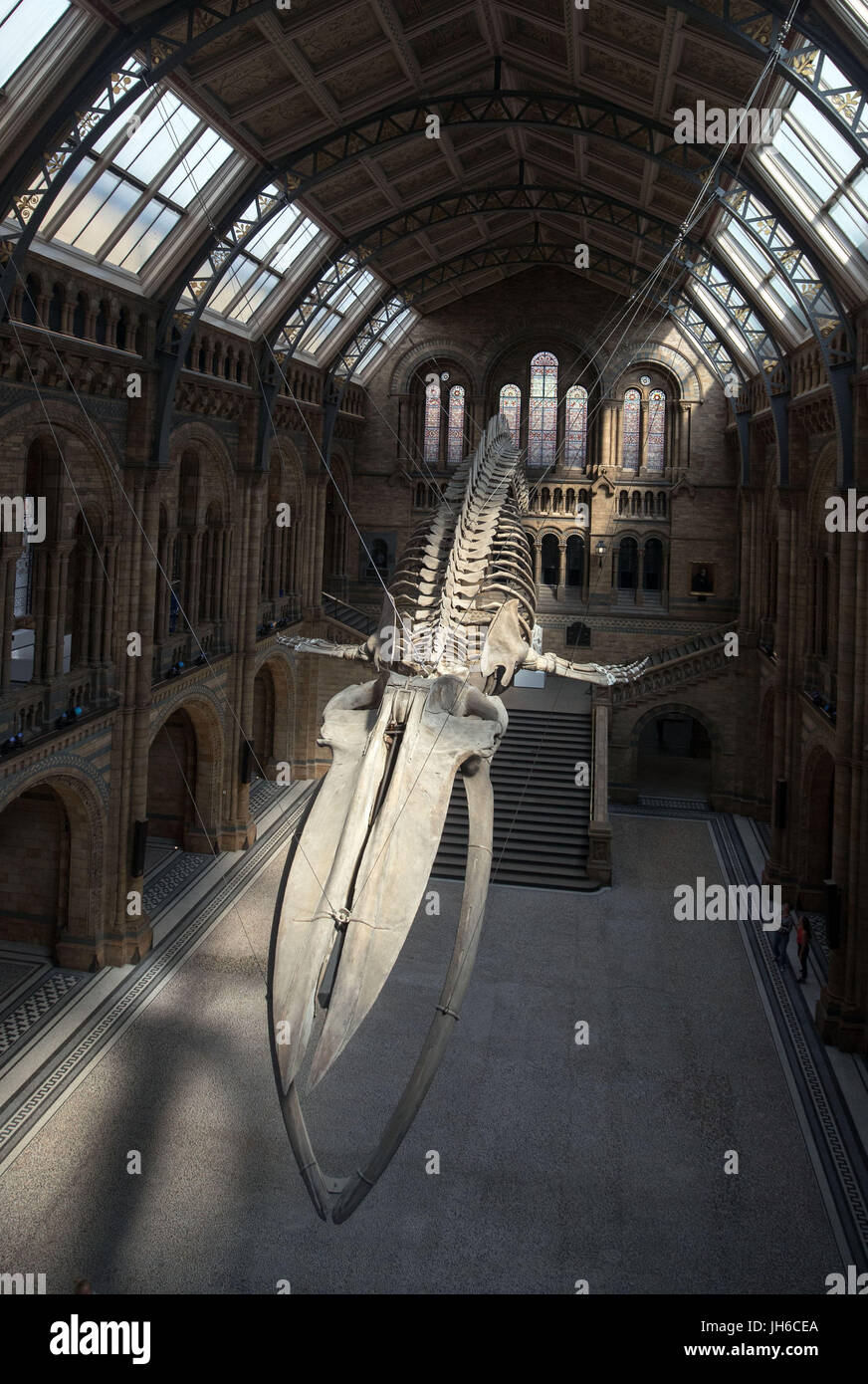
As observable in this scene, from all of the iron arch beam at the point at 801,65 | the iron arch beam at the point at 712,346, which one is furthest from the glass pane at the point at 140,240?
the iron arch beam at the point at 712,346

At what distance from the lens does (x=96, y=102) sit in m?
14.0

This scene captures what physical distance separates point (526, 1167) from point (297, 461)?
72.8 feet

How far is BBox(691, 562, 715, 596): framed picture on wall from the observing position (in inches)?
1393

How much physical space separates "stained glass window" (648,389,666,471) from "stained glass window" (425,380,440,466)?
24.0 feet

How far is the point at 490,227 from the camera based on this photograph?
30.3 metres

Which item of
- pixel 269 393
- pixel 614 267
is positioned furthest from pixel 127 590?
pixel 614 267

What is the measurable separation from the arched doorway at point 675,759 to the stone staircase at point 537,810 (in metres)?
4.72

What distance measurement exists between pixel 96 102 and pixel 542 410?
77.4ft

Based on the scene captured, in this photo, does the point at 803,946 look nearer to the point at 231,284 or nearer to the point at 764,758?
the point at 764,758

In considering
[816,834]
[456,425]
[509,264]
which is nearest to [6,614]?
[816,834]

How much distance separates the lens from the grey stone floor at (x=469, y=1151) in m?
11.8

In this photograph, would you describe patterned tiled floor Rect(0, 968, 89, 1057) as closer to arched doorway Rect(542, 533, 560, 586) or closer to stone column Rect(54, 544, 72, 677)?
stone column Rect(54, 544, 72, 677)

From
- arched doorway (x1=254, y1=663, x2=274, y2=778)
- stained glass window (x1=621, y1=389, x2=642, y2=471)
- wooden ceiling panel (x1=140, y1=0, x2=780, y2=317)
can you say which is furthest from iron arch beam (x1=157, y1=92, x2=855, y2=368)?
stained glass window (x1=621, y1=389, x2=642, y2=471)

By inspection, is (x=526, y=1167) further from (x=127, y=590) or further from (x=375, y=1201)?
(x=127, y=590)
